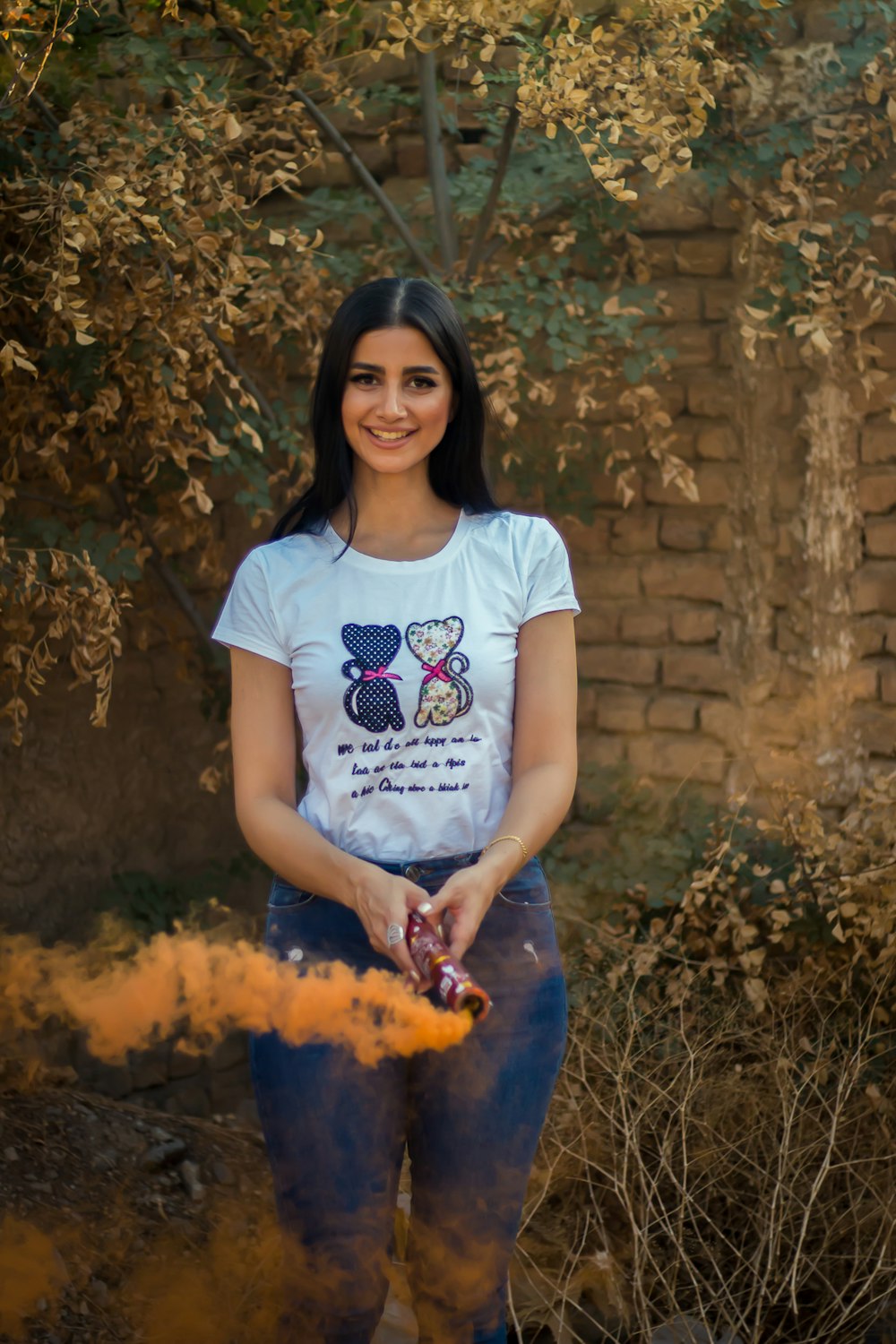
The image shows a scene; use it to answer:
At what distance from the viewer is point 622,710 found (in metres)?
4.07

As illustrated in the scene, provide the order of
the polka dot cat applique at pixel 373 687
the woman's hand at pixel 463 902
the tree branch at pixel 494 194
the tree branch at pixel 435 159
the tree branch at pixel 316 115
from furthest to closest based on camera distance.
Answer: the tree branch at pixel 435 159
the tree branch at pixel 494 194
the tree branch at pixel 316 115
the polka dot cat applique at pixel 373 687
the woman's hand at pixel 463 902

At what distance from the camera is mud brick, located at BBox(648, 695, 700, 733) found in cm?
401

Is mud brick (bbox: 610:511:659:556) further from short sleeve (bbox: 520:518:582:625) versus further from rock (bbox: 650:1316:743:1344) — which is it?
rock (bbox: 650:1316:743:1344)

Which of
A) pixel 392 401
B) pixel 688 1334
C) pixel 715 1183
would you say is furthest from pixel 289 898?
pixel 715 1183

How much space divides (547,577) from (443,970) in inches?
25.2

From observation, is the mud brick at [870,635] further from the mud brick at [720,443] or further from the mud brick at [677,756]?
the mud brick at [720,443]

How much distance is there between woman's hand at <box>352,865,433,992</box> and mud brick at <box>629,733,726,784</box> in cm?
226

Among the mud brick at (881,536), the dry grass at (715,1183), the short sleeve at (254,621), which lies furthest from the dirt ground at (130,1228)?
the mud brick at (881,536)

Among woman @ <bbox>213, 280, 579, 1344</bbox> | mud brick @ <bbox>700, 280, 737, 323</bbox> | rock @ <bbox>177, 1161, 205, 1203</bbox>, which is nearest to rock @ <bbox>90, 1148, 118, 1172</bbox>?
rock @ <bbox>177, 1161, 205, 1203</bbox>

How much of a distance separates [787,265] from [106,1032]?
8.83ft

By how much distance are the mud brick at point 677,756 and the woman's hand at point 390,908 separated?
2.26m

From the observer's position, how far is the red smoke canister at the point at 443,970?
1.68m

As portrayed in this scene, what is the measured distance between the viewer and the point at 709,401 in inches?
155

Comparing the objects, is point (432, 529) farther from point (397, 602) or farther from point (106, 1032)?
point (106, 1032)
